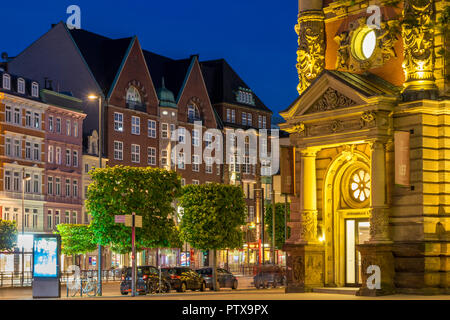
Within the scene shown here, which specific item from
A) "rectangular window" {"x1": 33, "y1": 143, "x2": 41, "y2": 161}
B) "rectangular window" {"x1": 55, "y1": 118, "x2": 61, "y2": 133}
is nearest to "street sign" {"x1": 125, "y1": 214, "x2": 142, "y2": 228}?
"rectangular window" {"x1": 33, "y1": 143, "x2": 41, "y2": 161}

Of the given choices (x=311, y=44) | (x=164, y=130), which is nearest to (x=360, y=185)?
(x=311, y=44)

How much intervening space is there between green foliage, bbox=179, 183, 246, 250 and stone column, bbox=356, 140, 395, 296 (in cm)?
2585

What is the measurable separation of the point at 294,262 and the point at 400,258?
17.2ft

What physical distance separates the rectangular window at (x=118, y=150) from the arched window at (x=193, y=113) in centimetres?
1551

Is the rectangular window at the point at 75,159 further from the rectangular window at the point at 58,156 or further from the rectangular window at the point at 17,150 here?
the rectangular window at the point at 17,150

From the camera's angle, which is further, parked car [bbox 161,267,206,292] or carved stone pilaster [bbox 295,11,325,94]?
parked car [bbox 161,267,206,292]

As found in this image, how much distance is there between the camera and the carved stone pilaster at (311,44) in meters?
40.1

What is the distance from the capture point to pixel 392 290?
34.6 m

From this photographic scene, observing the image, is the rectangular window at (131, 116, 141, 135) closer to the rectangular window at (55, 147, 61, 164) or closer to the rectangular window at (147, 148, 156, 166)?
the rectangular window at (147, 148, 156, 166)

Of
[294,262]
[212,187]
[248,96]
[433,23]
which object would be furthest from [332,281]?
[248,96]

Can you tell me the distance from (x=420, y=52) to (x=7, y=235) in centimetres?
5008

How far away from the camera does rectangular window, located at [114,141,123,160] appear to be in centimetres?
11369

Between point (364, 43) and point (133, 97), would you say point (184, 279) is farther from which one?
point (133, 97)

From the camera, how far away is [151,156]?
396ft
